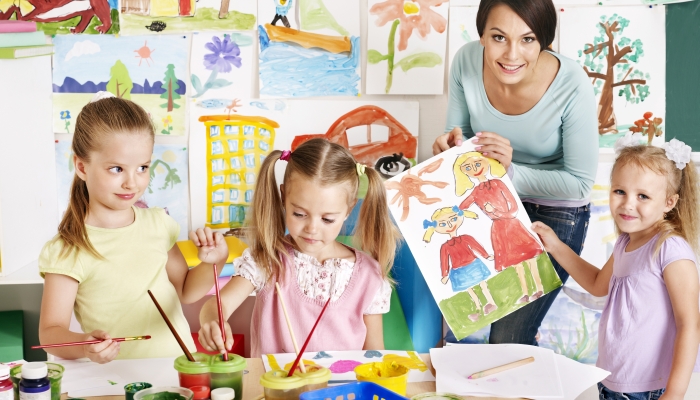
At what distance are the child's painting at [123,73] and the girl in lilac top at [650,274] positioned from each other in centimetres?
134

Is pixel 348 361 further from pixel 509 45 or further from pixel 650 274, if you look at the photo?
pixel 509 45

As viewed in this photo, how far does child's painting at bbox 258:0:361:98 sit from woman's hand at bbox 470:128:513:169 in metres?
0.68

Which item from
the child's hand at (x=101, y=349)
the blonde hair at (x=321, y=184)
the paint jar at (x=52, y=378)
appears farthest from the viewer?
the blonde hair at (x=321, y=184)

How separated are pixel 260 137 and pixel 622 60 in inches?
46.6

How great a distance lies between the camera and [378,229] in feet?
5.21

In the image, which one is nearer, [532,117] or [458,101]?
[532,117]

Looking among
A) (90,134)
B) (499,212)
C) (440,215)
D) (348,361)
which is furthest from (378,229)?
(90,134)

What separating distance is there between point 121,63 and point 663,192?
5.16 ft

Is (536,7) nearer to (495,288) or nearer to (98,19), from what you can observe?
(495,288)

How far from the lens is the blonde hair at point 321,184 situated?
148 cm

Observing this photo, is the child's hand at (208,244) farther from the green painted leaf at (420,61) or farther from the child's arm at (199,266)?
the green painted leaf at (420,61)

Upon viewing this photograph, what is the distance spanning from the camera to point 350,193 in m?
1.50

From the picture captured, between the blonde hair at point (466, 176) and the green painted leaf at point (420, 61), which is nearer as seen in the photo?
the blonde hair at point (466, 176)

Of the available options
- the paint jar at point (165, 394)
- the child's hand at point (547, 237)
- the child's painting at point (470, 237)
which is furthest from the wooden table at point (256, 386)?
the child's hand at point (547, 237)
